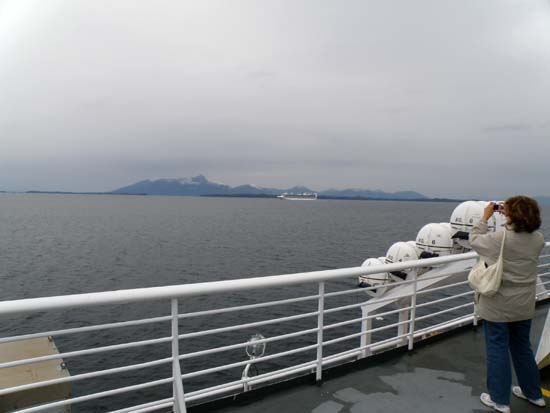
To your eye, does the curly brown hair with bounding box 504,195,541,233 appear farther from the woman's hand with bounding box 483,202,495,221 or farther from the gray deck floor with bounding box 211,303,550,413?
the gray deck floor with bounding box 211,303,550,413

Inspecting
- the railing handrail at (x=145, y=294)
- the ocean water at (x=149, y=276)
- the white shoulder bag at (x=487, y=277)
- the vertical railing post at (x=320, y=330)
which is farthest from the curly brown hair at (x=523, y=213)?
the ocean water at (x=149, y=276)

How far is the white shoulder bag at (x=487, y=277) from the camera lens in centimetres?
286

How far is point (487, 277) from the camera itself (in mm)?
2930

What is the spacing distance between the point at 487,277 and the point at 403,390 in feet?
4.63

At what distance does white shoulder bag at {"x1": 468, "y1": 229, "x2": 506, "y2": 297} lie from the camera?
286cm

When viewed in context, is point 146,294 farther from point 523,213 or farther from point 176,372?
point 523,213

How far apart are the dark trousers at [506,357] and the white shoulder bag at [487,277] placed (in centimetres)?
33

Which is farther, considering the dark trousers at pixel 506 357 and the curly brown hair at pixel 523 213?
the dark trousers at pixel 506 357

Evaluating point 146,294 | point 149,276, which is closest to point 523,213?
point 146,294

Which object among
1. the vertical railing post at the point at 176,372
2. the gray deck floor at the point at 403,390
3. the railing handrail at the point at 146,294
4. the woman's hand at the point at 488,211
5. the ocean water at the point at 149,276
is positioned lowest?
the ocean water at the point at 149,276

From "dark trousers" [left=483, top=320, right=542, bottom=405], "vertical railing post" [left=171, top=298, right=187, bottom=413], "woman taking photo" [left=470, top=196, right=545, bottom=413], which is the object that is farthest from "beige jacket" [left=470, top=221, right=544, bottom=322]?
"vertical railing post" [left=171, top=298, right=187, bottom=413]

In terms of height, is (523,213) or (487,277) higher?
(523,213)

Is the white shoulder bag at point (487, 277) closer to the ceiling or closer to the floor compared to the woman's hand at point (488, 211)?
closer to the floor

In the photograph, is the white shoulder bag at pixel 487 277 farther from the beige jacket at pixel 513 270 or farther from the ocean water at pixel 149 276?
the ocean water at pixel 149 276
